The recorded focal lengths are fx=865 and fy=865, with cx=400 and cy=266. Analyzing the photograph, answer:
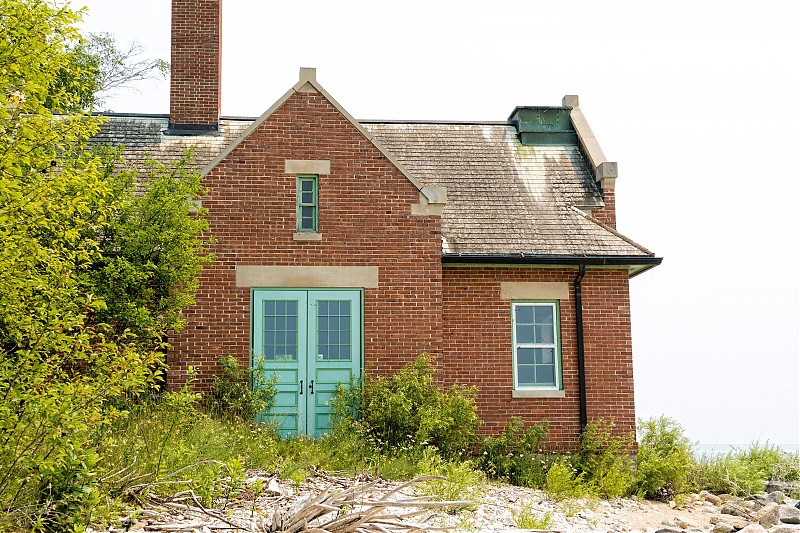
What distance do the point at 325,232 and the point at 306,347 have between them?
84.7 inches

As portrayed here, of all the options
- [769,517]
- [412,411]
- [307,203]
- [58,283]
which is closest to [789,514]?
[769,517]

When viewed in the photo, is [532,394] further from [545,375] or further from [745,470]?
[745,470]

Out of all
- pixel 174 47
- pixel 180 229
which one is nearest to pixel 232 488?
pixel 180 229

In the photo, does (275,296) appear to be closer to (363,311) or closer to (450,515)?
(363,311)

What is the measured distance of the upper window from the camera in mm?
16750

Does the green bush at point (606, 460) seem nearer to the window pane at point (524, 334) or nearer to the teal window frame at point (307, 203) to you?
the window pane at point (524, 334)

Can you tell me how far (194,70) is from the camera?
764 inches

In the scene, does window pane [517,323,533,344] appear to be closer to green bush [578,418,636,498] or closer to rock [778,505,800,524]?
green bush [578,418,636,498]

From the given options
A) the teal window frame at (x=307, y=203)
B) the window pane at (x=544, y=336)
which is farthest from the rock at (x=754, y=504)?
the teal window frame at (x=307, y=203)

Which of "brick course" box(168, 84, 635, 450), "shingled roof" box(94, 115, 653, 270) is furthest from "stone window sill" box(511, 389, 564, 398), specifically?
"shingled roof" box(94, 115, 653, 270)

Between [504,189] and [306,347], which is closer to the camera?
[306,347]

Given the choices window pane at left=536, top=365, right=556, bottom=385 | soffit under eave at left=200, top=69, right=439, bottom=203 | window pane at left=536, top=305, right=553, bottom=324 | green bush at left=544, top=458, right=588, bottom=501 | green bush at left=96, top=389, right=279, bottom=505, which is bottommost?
green bush at left=544, top=458, right=588, bottom=501

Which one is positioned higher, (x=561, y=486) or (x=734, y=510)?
(x=561, y=486)

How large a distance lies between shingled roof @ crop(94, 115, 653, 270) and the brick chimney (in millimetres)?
375
